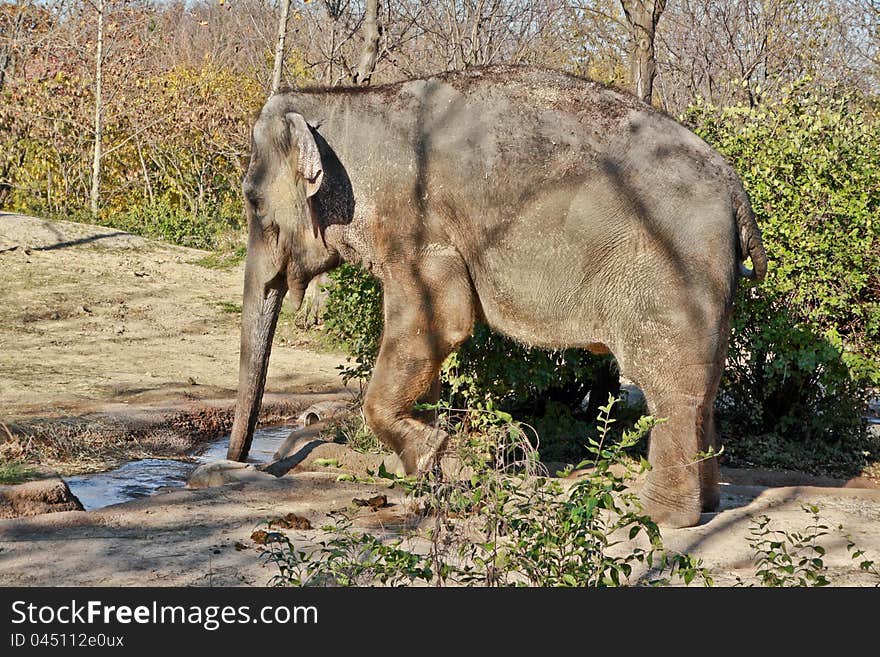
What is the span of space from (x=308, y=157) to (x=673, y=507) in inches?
106

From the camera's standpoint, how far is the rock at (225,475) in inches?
266

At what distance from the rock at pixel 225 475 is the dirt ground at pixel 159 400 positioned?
0.18 metres

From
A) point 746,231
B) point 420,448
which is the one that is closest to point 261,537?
point 420,448

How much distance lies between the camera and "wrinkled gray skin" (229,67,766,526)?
18.2ft

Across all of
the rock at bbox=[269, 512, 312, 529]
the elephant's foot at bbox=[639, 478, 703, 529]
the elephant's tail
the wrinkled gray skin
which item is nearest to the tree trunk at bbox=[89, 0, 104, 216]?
the wrinkled gray skin

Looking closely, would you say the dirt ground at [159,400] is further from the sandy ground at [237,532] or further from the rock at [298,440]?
the rock at [298,440]

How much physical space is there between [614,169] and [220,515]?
2718mm

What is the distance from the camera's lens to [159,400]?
381 inches

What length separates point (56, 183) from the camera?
71.4 feet

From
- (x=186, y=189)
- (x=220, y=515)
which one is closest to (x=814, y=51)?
(x=186, y=189)

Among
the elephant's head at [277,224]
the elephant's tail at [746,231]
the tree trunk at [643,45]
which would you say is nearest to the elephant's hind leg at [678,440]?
the elephant's tail at [746,231]

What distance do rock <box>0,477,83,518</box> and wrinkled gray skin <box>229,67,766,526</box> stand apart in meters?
1.75

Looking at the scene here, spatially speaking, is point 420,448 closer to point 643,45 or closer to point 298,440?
point 298,440

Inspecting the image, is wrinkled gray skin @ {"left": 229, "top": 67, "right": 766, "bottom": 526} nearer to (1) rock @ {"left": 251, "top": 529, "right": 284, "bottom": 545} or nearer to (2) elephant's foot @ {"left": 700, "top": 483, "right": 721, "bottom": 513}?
(2) elephant's foot @ {"left": 700, "top": 483, "right": 721, "bottom": 513}
